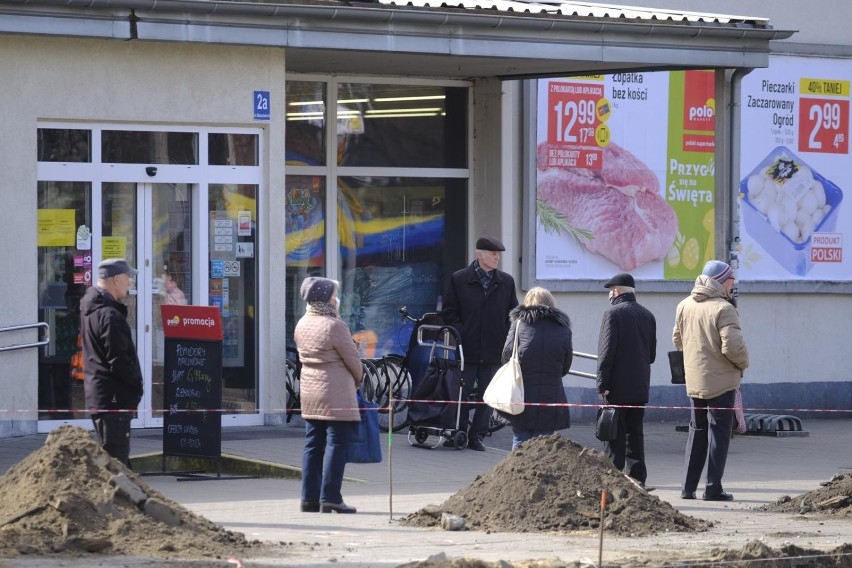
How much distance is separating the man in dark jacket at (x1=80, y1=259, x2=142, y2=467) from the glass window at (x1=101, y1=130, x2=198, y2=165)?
422 cm

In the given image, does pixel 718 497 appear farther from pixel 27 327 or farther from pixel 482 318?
pixel 27 327

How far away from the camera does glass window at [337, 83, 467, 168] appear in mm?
17328

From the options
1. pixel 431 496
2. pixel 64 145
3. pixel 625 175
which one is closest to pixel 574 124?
pixel 625 175

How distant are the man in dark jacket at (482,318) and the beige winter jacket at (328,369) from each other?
150 inches

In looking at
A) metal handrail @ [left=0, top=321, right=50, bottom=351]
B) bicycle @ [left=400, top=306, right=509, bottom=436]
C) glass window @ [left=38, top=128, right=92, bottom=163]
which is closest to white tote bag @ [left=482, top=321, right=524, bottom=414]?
bicycle @ [left=400, top=306, right=509, bottom=436]

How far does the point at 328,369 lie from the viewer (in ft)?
34.3

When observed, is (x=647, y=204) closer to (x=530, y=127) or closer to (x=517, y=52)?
(x=530, y=127)

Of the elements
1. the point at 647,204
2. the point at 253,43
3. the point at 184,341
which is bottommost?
the point at 184,341

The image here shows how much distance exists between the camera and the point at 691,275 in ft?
61.8

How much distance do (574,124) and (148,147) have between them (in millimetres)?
5645

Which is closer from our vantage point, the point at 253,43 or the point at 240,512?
the point at 240,512

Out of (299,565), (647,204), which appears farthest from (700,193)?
(299,565)

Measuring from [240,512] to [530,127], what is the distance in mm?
8263

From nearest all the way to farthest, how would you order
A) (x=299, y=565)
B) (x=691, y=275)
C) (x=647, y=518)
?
(x=299, y=565) < (x=647, y=518) < (x=691, y=275)
